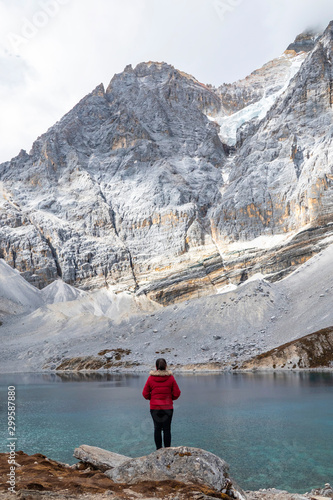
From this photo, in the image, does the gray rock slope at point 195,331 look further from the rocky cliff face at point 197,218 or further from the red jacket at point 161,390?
the red jacket at point 161,390

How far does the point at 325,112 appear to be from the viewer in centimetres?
16175

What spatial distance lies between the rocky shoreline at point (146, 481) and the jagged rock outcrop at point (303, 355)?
182 feet

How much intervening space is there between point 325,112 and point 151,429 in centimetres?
16652

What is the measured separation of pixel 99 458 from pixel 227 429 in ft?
39.9

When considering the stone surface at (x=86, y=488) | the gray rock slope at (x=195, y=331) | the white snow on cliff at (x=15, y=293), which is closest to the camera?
the stone surface at (x=86, y=488)

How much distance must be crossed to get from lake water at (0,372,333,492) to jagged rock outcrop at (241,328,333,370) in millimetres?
24219

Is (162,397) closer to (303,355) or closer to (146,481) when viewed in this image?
(146,481)

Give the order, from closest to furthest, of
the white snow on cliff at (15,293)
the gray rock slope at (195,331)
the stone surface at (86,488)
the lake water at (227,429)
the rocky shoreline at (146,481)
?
the stone surface at (86,488), the rocky shoreline at (146,481), the lake water at (227,429), the gray rock slope at (195,331), the white snow on cliff at (15,293)

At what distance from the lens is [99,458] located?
11.6 metres

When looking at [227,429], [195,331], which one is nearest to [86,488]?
[227,429]

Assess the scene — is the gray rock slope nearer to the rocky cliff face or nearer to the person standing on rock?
the rocky cliff face

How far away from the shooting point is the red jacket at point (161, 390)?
11.3 metres

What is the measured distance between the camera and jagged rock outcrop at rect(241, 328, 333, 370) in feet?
204

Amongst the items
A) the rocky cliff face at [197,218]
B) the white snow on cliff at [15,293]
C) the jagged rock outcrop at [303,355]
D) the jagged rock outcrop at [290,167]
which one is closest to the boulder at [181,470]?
the jagged rock outcrop at [303,355]
